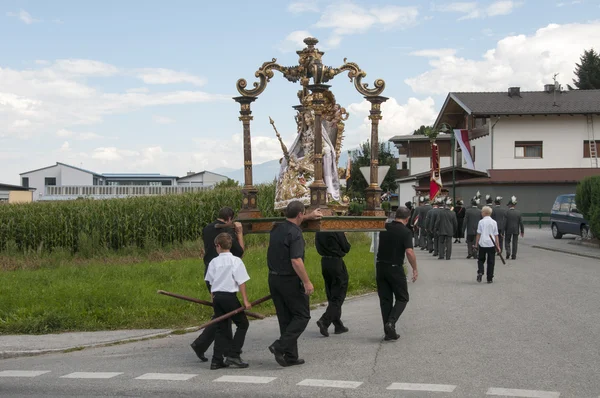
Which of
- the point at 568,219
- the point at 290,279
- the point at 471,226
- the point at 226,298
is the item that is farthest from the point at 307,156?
the point at 568,219

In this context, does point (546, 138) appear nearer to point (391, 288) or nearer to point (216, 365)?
point (391, 288)

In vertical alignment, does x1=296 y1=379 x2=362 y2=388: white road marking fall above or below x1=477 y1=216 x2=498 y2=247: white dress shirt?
below

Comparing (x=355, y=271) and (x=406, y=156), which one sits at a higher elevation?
(x=406, y=156)

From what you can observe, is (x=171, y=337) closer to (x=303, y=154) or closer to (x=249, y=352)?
(x=249, y=352)

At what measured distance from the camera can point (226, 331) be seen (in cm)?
960

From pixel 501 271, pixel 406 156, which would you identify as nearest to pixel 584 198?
pixel 501 271

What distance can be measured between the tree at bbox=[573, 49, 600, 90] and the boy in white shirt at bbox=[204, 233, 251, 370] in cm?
7424

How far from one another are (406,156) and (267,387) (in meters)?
73.9

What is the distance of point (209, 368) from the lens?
9.62 metres

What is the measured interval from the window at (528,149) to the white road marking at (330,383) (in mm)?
45002

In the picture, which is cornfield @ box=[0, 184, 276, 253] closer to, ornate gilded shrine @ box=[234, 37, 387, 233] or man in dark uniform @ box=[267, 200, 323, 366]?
ornate gilded shrine @ box=[234, 37, 387, 233]

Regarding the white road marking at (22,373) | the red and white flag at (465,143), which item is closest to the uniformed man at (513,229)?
the white road marking at (22,373)

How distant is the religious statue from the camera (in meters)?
11.7

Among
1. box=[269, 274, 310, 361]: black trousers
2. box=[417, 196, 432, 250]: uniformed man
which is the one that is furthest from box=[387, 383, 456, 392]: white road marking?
box=[417, 196, 432, 250]: uniformed man
